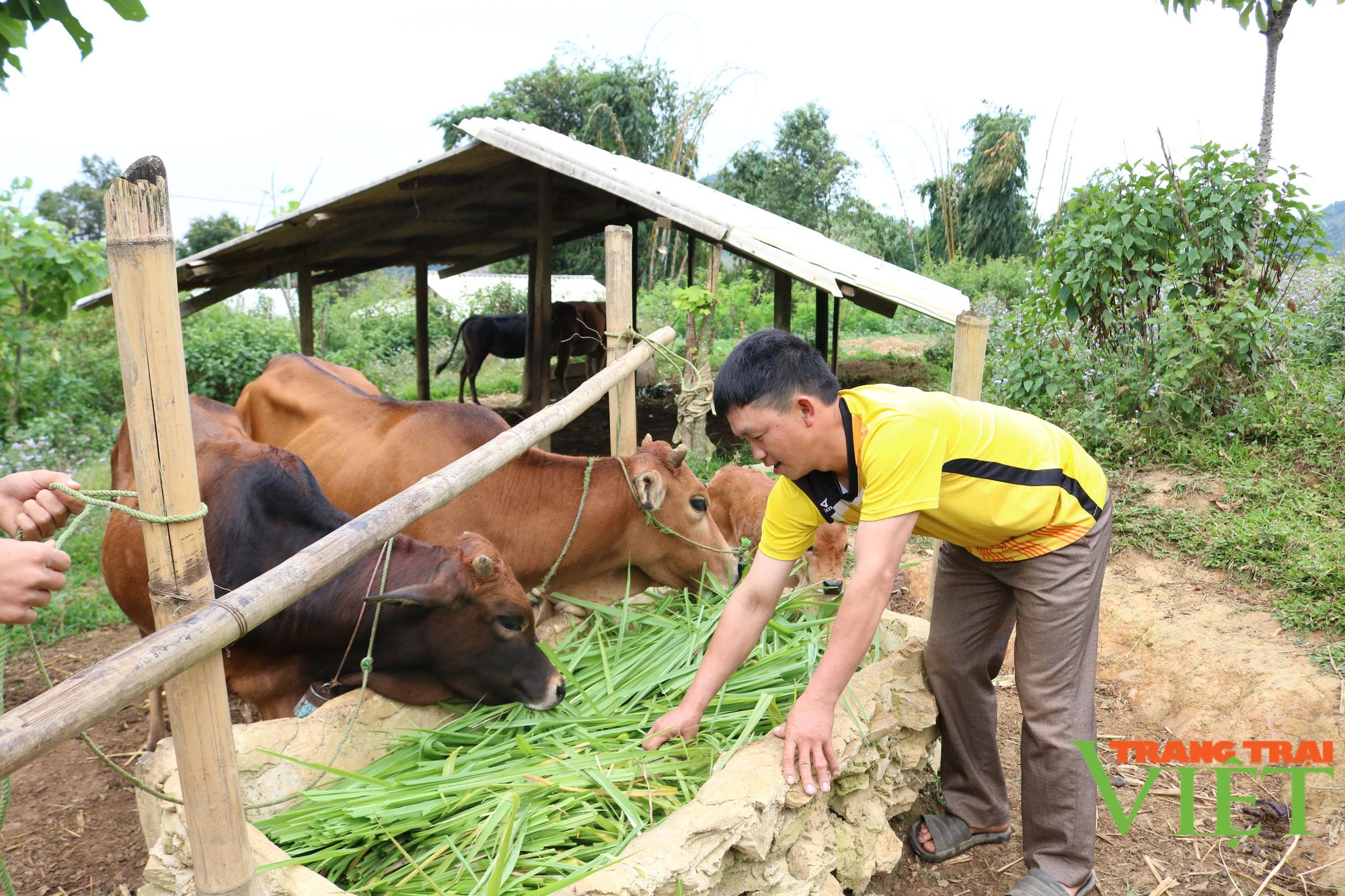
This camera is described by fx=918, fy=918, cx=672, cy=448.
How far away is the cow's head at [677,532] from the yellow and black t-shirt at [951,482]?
1.28 m

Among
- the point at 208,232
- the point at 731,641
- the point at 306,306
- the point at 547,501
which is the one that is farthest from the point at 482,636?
the point at 208,232

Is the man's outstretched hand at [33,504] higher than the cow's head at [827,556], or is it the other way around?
the man's outstretched hand at [33,504]

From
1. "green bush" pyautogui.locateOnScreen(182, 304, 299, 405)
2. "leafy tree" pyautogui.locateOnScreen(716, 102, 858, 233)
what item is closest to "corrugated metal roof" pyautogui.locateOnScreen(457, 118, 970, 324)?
"green bush" pyautogui.locateOnScreen(182, 304, 299, 405)

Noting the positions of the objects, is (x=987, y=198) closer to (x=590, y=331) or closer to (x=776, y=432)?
(x=590, y=331)

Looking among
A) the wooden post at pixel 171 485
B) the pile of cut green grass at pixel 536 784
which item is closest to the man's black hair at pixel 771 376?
the pile of cut green grass at pixel 536 784

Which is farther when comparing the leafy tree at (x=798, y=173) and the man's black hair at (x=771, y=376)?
the leafy tree at (x=798, y=173)

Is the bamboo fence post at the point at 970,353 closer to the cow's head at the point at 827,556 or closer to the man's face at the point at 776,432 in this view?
the man's face at the point at 776,432

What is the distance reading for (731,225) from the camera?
19.9 ft

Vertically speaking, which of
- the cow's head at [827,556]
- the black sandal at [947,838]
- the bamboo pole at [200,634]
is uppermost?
the bamboo pole at [200,634]

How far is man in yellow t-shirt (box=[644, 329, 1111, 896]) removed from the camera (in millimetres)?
2408

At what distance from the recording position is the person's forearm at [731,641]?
9.16 ft

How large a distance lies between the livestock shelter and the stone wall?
7.02ft

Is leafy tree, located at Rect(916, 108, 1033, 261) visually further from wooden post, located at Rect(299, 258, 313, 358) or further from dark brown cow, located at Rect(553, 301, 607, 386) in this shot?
wooden post, located at Rect(299, 258, 313, 358)

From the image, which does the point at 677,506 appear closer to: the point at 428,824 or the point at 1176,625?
the point at 428,824
